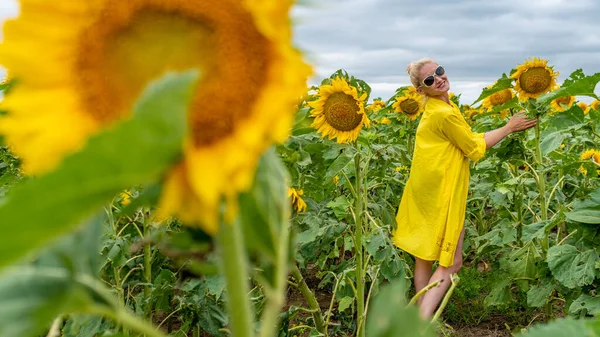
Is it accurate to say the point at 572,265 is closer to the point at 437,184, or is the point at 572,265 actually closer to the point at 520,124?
the point at 520,124

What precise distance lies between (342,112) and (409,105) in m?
2.02

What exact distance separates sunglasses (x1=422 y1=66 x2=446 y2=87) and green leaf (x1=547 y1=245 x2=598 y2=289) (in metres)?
1.30

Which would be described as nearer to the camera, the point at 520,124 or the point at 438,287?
the point at 520,124

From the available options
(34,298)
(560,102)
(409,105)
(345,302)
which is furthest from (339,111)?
(34,298)

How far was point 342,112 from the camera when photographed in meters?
2.87

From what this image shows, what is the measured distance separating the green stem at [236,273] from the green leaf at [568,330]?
211mm

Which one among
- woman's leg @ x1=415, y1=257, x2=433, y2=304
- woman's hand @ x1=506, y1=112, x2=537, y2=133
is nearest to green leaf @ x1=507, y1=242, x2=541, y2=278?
woman's leg @ x1=415, y1=257, x2=433, y2=304

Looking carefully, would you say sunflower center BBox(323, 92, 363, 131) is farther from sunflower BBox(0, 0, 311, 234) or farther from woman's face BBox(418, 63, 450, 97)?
sunflower BBox(0, 0, 311, 234)

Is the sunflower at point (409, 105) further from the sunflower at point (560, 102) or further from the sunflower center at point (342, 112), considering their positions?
the sunflower center at point (342, 112)

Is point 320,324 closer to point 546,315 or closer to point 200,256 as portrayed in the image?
point 546,315

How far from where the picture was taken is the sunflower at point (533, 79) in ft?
11.1

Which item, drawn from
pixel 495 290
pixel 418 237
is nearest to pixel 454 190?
pixel 418 237

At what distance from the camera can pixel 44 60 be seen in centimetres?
48

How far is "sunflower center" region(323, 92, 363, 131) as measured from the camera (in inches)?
112
